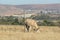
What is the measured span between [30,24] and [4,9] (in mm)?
134734

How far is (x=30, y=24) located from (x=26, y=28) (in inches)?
22.9

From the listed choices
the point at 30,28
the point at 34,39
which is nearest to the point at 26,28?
the point at 30,28

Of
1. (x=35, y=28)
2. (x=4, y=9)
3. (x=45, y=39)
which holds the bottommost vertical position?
(x=4, y=9)

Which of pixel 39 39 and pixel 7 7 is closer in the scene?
pixel 39 39

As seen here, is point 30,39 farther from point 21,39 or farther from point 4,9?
point 4,9

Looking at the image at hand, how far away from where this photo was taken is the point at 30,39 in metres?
12.5

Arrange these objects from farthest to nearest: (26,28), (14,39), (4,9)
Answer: (4,9) < (26,28) < (14,39)

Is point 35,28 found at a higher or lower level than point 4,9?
higher

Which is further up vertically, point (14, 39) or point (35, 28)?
point (14, 39)

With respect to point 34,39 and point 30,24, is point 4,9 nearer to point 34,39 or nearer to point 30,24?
point 30,24

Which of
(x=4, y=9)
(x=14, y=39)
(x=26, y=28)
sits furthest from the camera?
(x=4, y=9)

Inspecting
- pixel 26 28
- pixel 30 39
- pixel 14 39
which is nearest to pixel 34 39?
pixel 30 39

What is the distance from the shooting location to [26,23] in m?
23.1

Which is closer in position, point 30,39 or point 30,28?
point 30,39
